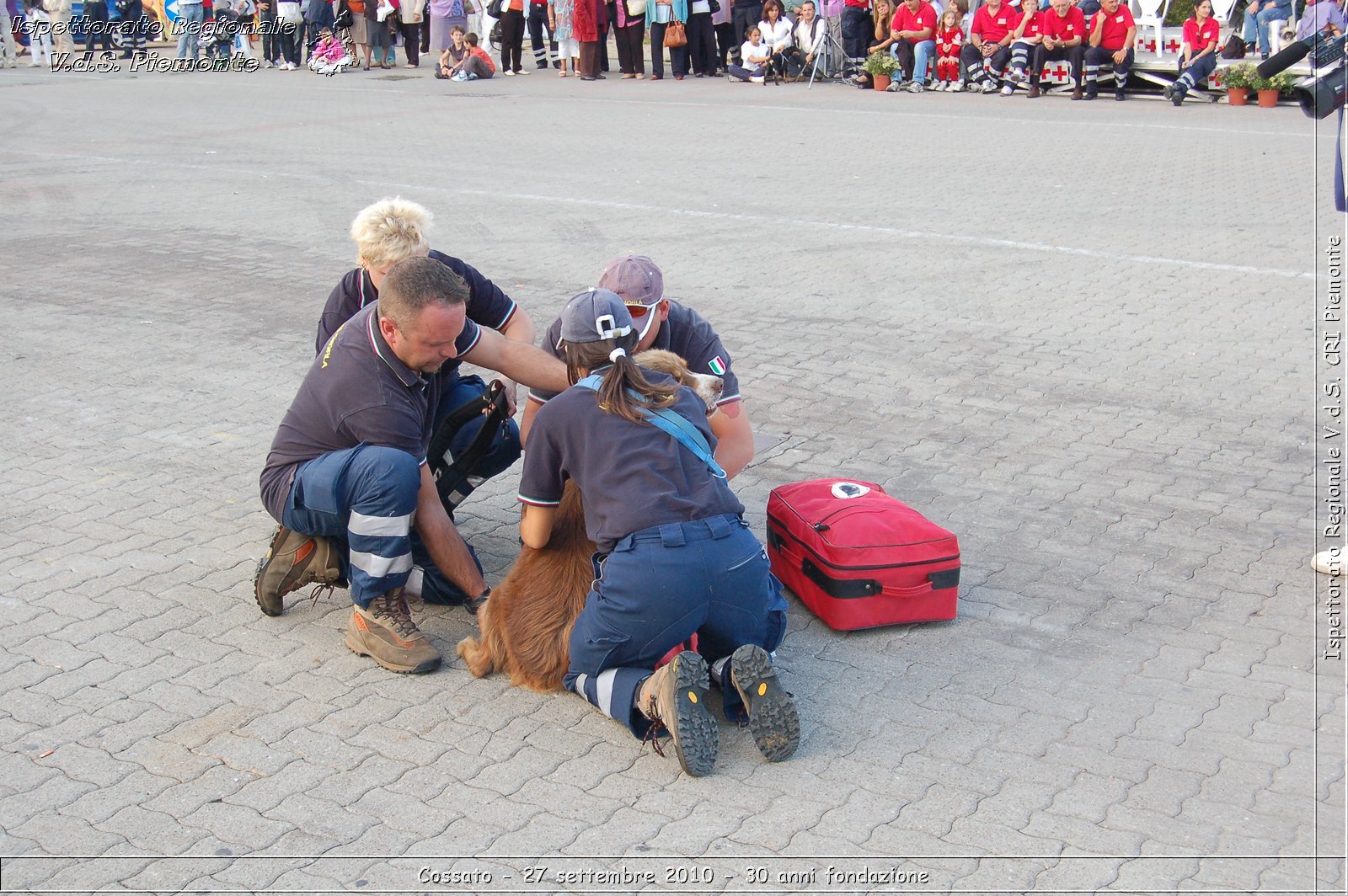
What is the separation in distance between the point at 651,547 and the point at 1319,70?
2.94 meters

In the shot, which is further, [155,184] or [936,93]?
[936,93]

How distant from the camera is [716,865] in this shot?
318 cm

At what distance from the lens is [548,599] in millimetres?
3939

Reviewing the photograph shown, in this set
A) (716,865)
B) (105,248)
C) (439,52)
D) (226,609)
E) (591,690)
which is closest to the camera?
(716,865)

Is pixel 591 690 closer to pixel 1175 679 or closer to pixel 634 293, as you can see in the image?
pixel 634 293

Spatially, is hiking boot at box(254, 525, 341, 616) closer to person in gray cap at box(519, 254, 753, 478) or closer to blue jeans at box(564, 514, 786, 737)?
person in gray cap at box(519, 254, 753, 478)

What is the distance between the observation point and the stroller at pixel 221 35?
2741 centimetres

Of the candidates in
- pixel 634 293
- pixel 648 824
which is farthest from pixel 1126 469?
pixel 648 824

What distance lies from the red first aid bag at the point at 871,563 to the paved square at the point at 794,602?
14cm

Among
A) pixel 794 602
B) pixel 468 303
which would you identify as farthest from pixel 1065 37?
pixel 794 602

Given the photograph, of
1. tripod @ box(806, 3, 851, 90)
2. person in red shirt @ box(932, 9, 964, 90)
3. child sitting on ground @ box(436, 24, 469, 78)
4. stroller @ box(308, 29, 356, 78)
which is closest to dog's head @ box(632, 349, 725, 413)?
person in red shirt @ box(932, 9, 964, 90)

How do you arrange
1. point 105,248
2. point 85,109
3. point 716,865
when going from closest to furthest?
point 716,865 < point 105,248 < point 85,109

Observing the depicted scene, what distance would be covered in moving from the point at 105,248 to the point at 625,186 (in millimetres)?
4963

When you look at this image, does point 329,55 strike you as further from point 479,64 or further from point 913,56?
point 913,56
